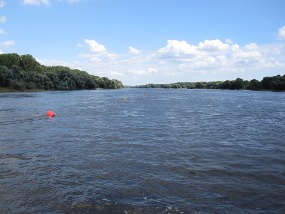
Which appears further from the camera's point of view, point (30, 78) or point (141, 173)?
point (30, 78)

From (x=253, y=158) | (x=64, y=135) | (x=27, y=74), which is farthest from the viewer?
(x=27, y=74)

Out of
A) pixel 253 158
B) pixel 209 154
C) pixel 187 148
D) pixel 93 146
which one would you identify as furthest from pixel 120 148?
pixel 253 158

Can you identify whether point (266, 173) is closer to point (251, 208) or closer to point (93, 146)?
point (251, 208)

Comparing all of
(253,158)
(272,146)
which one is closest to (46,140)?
(253,158)

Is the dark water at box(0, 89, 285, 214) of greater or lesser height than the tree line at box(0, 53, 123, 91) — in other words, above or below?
below

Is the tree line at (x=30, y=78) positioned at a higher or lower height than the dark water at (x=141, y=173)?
higher

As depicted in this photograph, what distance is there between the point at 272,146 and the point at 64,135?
589 inches

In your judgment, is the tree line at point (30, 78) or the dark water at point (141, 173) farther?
the tree line at point (30, 78)

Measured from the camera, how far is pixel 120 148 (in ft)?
63.1

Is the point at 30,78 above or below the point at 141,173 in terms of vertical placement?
above

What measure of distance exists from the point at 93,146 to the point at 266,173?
410 inches

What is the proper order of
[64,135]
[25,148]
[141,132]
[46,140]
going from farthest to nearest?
[141,132] → [64,135] → [46,140] → [25,148]

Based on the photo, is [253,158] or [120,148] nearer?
[253,158]

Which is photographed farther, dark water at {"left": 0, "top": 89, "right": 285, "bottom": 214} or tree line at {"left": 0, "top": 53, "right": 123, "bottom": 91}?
tree line at {"left": 0, "top": 53, "right": 123, "bottom": 91}
